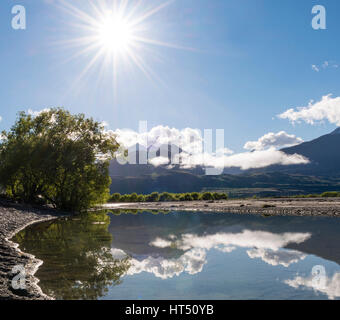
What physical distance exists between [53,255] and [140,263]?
6573 millimetres

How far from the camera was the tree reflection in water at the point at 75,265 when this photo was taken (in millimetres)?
13836

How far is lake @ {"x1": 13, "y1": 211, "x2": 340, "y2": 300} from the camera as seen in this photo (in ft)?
43.9

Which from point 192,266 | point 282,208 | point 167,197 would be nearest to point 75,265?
point 192,266

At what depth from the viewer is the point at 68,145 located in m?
67.8

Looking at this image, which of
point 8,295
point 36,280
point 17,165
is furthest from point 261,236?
point 17,165

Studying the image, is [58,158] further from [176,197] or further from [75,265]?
[176,197]

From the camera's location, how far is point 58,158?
220 ft

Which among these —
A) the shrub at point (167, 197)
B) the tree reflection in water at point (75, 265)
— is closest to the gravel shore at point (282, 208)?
the tree reflection in water at point (75, 265)

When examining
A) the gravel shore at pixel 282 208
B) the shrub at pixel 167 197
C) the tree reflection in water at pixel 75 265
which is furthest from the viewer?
the shrub at pixel 167 197

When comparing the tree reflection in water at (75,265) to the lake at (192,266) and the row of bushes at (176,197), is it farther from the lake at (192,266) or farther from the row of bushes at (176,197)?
the row of bushes at (176,197)

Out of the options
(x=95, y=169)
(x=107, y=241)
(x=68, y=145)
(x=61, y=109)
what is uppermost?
(x=61, y=109)

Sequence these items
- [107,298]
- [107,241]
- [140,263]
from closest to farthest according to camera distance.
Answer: [107,298]
[140,263]
[107,241]
